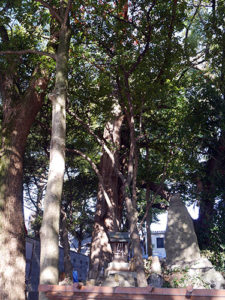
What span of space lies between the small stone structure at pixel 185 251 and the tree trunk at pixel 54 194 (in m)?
4.92

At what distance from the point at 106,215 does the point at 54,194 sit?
7.42m

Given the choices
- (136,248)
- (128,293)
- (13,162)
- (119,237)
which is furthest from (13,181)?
(128,293)

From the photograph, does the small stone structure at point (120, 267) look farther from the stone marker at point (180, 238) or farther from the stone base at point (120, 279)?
the stone marker at point (180, 238)

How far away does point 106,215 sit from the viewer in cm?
1280

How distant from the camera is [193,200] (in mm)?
14336

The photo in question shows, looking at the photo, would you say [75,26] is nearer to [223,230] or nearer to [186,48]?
[186,48]

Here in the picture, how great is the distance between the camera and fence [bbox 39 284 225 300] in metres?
3.21

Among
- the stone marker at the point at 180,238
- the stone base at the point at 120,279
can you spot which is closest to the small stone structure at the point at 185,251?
the stone marker at the point at 180,238

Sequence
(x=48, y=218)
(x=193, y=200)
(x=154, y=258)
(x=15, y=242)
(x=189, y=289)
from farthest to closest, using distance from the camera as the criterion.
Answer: (x=193, y=200) → (x=154, y=258) → (x=15, y=242) → (x=48, y=218) → (x=189, y=289)

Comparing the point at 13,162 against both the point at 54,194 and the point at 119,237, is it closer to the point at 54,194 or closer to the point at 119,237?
the point at 54,194

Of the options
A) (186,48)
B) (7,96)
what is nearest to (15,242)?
(7,96)

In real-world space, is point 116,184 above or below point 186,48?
below

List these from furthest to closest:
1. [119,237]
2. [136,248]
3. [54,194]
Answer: [119,237] → [136,248] → [54,194]

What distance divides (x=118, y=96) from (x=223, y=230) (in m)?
7.44
